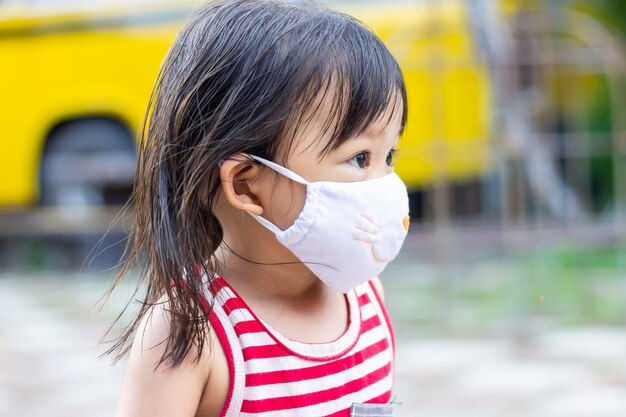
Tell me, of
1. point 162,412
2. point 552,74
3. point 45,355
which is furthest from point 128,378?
point 552,74

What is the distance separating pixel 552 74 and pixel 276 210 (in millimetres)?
5751

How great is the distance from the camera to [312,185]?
1.19m

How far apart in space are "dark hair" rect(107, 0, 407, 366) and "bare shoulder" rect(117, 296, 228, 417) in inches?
0.9

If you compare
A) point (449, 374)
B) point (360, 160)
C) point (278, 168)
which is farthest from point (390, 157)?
point (449, 374)

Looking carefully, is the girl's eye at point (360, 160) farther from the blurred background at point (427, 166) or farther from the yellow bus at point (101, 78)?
the yellow bus at point (101, 78)

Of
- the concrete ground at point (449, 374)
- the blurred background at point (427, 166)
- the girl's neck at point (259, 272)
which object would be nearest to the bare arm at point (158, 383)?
the girl's neck at point (259, 272)

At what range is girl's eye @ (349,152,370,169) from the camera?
1215 millimetres

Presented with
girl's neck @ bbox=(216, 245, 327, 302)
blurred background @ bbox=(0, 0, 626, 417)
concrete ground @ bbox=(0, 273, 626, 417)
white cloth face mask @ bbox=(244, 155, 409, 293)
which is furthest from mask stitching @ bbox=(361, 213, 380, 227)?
blurred background @ bbox=(0, 0, 626, 417)

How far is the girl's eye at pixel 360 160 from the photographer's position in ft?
3.99

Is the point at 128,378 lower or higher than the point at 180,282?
lower

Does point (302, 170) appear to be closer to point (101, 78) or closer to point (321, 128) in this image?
point (321, 128)

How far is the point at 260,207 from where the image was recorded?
120 centimetres

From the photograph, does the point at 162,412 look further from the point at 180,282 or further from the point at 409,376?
the point at 409,376

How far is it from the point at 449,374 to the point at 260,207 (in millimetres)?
2330
